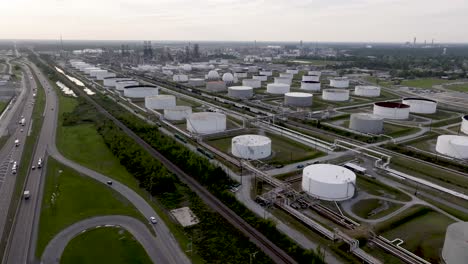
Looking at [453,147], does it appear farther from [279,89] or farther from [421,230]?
[279,89]

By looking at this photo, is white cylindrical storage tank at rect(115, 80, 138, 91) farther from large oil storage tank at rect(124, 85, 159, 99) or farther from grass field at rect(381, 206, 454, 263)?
grass field at rect(381, 206, 454, 263)

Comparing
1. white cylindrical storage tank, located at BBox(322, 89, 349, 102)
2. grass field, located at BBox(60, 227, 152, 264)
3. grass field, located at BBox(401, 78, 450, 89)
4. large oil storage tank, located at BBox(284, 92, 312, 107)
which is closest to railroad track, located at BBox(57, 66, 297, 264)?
grass field, located at BBox(60, 227, 152, 264)

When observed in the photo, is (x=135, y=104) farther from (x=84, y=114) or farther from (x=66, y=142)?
(x=66, y=142)

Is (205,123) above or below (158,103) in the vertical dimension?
below

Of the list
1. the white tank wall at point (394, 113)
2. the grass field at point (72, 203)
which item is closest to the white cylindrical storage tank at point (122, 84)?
the grass field at point (72, 203)

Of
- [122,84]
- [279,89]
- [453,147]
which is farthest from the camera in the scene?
[279,89]

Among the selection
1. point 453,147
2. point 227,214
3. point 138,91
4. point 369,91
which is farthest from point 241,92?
point 227,214

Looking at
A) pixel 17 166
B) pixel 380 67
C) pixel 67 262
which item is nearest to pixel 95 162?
pixel 17 166
